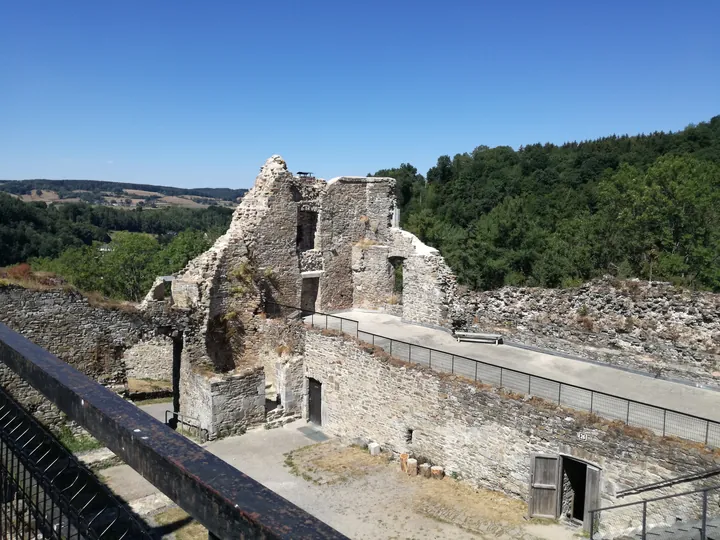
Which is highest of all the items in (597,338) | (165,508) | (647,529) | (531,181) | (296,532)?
(531,181)

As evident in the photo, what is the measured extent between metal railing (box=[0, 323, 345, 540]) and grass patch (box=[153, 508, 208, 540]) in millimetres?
10136

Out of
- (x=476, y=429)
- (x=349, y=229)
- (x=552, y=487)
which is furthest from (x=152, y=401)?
(x=552, y=487)

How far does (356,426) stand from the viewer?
1759cm

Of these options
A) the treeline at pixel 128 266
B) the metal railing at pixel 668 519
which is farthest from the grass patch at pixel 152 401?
the treeline at pixel 128 266

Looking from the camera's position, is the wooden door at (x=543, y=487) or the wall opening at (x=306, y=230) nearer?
the wooden door at (x=543, y=487)

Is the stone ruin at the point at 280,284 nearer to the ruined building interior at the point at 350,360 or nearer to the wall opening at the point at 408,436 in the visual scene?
the ruined building interior at the point at 350,360

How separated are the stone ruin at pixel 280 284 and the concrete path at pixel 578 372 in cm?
177

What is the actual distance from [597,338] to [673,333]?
196cm

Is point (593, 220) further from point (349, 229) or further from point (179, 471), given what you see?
point (179, 471)

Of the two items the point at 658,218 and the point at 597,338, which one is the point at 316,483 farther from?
the point at 658,218

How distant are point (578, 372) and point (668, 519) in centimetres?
495

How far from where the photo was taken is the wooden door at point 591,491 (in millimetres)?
11898

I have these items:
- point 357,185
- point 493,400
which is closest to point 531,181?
point 357,185

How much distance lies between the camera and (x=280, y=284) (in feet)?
70.1
